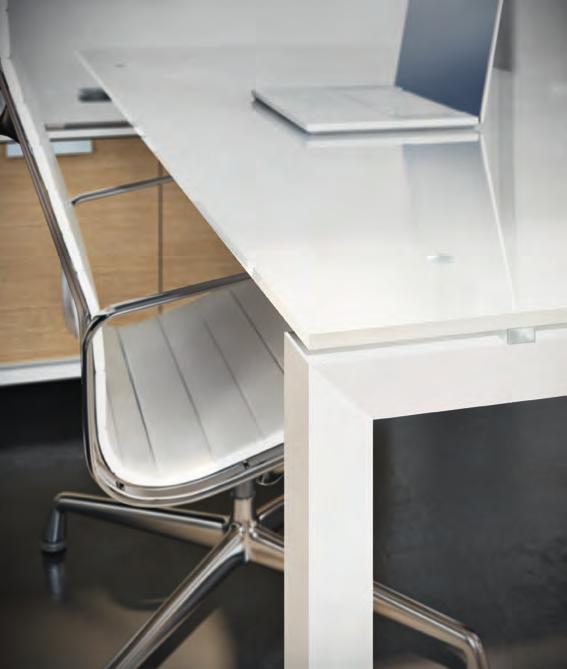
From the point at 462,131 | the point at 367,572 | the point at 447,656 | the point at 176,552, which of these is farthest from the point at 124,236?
the point at 367,572

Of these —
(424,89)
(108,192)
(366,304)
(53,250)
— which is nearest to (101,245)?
(53,250)

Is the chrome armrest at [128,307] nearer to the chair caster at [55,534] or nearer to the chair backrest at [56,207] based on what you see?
the chair backrest at [56,207]

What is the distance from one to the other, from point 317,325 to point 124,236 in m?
1.68

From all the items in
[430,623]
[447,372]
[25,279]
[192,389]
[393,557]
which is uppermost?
[447,372]

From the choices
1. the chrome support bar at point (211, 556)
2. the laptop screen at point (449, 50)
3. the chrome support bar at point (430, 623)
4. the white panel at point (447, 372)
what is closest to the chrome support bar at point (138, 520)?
the chrome support bar at point (211, 556)

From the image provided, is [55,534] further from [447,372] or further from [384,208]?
[447,372]

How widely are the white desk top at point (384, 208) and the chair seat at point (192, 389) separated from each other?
277 millimetres

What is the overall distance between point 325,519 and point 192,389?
0.60 metres

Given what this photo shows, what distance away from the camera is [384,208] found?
112 centimetres

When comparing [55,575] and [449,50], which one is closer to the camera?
[449,50]

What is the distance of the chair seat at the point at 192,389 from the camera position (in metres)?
1.24

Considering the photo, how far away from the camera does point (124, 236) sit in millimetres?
2396

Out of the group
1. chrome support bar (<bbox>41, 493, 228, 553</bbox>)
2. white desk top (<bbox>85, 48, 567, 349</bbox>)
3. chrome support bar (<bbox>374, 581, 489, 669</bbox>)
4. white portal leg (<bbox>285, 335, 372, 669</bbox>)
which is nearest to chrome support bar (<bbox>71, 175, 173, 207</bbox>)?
white desk top (<bbox>85, 48, 567, 349</bbox>)

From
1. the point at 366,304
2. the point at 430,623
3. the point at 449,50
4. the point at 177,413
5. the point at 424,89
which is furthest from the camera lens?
the point at 424,89
